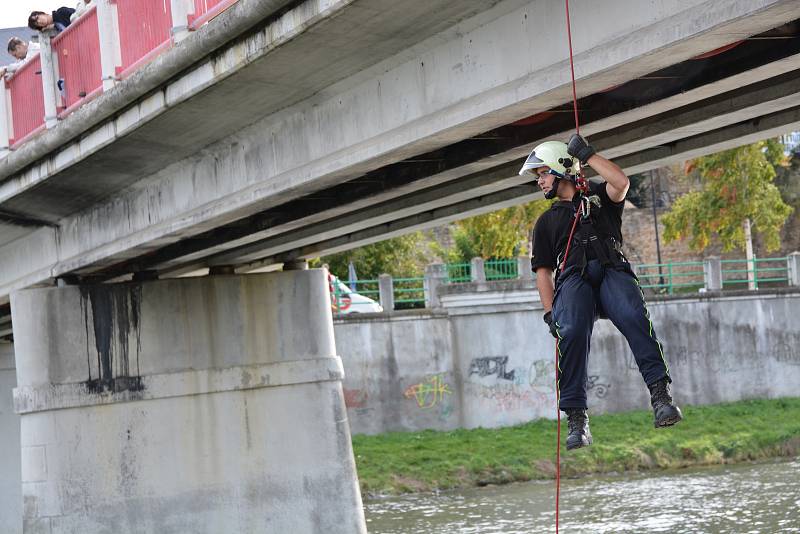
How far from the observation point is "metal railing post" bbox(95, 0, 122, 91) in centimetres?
1319

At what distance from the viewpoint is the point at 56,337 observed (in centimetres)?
1806

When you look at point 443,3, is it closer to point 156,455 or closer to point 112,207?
point 112,207

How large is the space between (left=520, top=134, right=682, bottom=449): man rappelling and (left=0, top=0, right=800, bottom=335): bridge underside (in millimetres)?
1002

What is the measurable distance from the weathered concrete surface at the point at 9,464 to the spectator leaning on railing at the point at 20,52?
10719 mm

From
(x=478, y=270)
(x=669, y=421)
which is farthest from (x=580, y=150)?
(x=478, y=270)

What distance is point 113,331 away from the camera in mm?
18359

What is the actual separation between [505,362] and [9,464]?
466 inches

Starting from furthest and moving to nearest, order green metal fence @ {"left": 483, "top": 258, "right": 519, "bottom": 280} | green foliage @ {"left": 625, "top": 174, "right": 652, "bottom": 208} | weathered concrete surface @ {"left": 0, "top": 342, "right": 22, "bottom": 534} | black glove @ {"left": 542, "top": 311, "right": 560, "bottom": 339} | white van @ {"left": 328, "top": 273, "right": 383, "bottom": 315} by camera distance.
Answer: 1. green foliage @ {"left": 625, "top": 174, "right": 652, "bottom": 208}
2. green metal fence @ {"left": 483, "top": 258, "right": 519, "bottom": 280}
3. white van @ {"left": 328, "top": 273, "right": 383, "bottom": 315}
4. weathered concrete surface @ {"left": 0, "top": 342, "right": 22, "bottom": 534}
5. black glove @ {"left": 542, "top": 311, "right": 560, "bottom": 339}

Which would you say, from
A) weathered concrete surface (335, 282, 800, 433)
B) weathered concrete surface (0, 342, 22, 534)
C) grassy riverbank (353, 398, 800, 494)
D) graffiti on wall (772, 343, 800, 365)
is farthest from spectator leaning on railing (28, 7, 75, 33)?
graffiti on wall (772, 343, 800, 365)

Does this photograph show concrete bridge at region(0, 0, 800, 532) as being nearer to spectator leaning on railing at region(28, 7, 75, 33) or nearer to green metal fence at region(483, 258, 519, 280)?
spectator leaning on railing at region(28, 7, 75, 33)

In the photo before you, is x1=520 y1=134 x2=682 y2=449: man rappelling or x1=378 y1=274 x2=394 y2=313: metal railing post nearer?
x1=520 y1=134 x2=682 y2=449: man rappelling

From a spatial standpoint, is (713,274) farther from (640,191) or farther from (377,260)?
(640,191)

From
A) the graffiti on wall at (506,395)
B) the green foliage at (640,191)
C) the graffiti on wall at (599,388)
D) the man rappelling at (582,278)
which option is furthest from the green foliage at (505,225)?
the man rappelling at (582,278)

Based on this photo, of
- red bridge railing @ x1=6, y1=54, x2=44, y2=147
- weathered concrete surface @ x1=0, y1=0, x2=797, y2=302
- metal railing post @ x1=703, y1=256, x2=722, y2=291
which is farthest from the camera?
metal railing post @ x1=703, y1=256, x2=722, y2=291
